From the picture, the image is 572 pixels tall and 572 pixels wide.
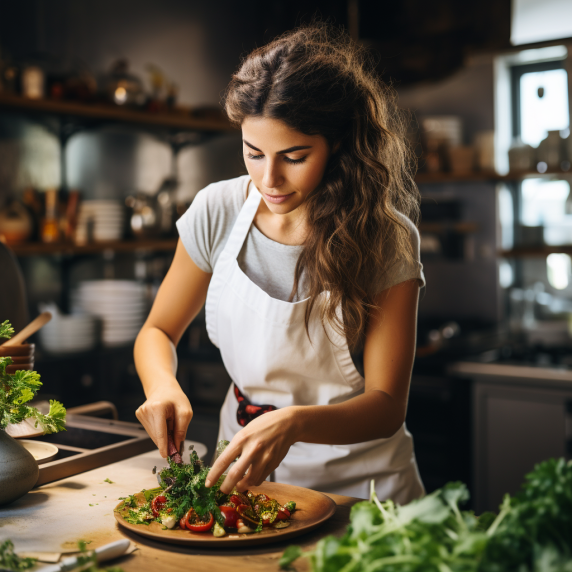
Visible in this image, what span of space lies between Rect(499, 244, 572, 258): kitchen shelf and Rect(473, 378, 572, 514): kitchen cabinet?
0.83 metres

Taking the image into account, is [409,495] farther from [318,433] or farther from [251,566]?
[251,566]

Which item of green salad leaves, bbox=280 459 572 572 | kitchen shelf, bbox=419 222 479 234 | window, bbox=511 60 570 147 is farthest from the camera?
kitchen shelf, bbox=419 222 479 234

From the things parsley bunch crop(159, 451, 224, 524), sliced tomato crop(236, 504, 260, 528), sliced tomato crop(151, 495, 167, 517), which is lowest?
sliced tomato crop(236, 504, 260, 528)

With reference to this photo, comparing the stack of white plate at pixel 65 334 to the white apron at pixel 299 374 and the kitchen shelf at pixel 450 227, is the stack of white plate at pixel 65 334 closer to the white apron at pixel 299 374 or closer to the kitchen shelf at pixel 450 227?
the white apron at pixel 299 374

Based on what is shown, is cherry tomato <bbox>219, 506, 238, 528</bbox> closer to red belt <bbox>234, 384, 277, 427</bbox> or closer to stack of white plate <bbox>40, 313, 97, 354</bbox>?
red belt <bbox>234, 384, 277, 427</bbox>

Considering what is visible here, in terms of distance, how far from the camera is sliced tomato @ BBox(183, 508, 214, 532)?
3.29 ft

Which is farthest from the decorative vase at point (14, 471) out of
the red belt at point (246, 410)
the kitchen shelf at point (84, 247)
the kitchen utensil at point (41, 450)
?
the kitchen shelf at point (84, 247)

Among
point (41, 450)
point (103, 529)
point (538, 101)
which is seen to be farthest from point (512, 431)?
point (103, 529)

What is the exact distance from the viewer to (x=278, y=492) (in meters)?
1.19

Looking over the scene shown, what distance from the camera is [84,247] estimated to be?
300cm

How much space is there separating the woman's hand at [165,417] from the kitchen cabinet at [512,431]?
2.04 m

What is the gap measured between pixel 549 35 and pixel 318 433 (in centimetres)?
305

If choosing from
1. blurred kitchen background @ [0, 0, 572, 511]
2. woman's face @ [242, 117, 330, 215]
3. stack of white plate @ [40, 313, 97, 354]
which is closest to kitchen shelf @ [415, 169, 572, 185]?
blurred kitchen background @ [0, 0, 572, 511]

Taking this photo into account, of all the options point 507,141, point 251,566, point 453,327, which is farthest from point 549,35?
point 251,566
